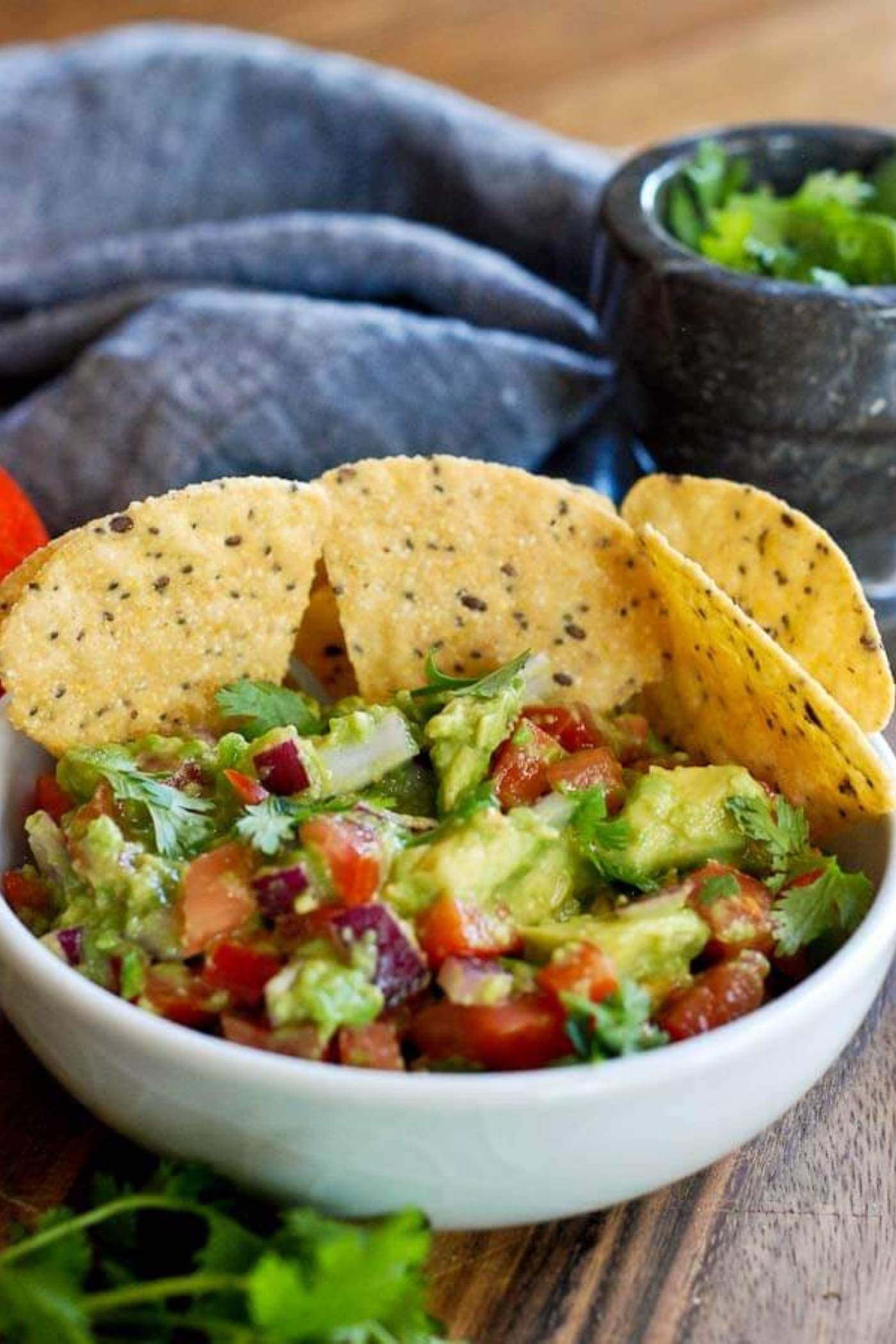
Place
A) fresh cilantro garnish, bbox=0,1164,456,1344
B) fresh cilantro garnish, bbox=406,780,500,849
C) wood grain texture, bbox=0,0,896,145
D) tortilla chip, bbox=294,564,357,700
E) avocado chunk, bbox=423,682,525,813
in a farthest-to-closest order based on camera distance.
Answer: wood grain texture, bbox=0,0,896,145
tortilla chip, bbox=294,564,357,700
avocado chunk, bbox=423,682,525,813
fresh cilantro garnish, bbox=406,780,500,849
fresh cilantro garnish, bbox=0,1164,456,1344

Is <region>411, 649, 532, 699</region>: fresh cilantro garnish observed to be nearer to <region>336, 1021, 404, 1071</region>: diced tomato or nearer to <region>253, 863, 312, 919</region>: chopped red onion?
<region>253, 863, 312, 919</region>: chopped red onion

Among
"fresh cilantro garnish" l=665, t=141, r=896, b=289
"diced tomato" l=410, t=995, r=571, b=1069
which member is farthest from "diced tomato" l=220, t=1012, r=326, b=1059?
"fresh cilantro garnish" l=665, t=141, r=896, b=289

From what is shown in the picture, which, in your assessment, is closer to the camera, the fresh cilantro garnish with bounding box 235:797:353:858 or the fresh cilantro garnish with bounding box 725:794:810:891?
the fresh cilantro garnish with bounding box 235:797:353:858

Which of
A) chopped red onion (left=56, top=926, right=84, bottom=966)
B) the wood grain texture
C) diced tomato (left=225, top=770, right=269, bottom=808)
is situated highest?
diced tomato (left=225, top=770, right=269, bottom=808)

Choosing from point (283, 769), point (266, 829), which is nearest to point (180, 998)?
point (266, 829)

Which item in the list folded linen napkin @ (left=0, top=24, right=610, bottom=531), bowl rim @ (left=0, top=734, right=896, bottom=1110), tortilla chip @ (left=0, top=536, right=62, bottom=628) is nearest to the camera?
bowl rim @ (left=0, top=734, right=896, bottom=1110)

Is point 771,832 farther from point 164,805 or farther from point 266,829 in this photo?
point 164,805

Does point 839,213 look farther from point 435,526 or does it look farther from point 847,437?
point 435,526

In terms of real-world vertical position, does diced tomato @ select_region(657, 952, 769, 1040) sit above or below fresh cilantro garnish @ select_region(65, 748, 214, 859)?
above
